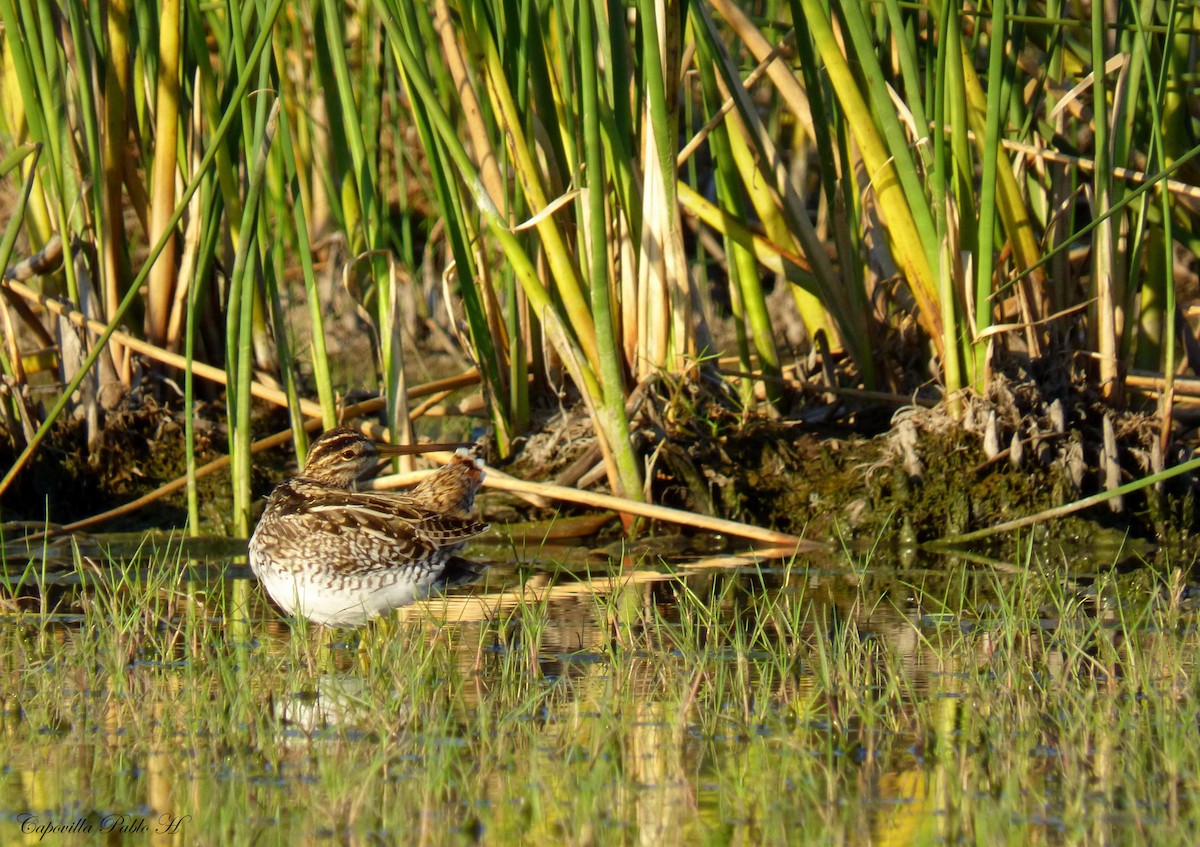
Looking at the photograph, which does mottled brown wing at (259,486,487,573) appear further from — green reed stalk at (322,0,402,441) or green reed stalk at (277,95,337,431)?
green reed stalk at (322,0,402,441)

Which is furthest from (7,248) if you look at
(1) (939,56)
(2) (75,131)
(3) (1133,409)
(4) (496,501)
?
(3) (1133,409)

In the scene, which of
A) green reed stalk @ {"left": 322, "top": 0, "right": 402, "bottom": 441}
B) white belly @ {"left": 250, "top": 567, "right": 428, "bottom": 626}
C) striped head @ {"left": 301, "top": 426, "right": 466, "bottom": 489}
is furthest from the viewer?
green reed stalk @ {"left": 322, "top": 0, "right": 402, "bottom": 441}

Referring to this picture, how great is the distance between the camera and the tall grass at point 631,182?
18.9ft

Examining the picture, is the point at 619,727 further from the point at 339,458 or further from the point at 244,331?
the point at 244,331

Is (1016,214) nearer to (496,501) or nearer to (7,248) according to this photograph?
(496,501)

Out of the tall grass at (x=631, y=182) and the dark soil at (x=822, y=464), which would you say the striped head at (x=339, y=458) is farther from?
the dark soil at (x=822, y=464)

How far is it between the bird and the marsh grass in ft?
0.42

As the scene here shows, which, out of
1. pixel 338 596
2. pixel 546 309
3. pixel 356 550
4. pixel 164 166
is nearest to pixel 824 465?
pixel 546 309

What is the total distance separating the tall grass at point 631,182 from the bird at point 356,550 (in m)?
0.89

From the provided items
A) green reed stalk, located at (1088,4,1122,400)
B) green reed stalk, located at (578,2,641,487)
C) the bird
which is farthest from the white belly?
green reed stalk, located at (1088,4,1122,400)

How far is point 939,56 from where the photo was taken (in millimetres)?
5566

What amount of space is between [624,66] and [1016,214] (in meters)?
1.62

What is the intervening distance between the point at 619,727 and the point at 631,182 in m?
2.93

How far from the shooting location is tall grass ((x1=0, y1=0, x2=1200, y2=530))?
18.9 feet
